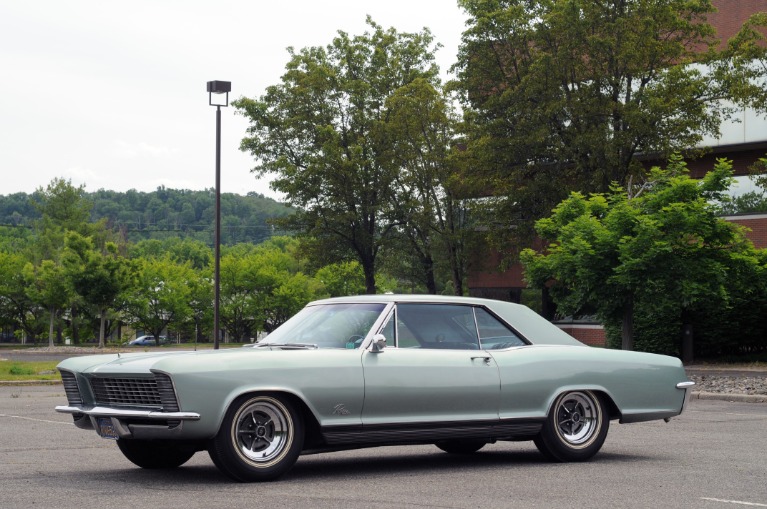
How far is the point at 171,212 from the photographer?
184m

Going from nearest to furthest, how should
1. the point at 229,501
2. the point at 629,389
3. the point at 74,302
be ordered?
the point at 229,501 < the point at 629,389 < the point at 74,302

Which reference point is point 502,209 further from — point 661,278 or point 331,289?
point 331,289

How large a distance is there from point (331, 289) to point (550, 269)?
57534mm

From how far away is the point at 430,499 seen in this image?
7418 millimetres

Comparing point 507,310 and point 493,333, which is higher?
point 507,310

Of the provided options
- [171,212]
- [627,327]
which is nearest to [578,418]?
[627,327]

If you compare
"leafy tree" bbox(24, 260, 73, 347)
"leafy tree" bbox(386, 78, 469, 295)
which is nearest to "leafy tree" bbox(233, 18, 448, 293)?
"leafy tree" bbox(386, 78, 469, 295)

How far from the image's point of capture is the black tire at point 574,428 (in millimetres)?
9562

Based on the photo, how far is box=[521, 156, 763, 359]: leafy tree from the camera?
25.0 metres

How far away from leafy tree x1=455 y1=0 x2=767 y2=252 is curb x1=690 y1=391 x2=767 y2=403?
48.1 ft

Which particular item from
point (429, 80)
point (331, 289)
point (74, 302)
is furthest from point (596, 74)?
point (331, 289)

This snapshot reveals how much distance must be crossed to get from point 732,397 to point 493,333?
1205cm

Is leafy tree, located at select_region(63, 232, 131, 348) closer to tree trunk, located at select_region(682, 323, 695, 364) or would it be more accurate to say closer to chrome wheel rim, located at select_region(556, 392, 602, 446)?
tree trunk, located at select_region(682, 323, 695, 364)

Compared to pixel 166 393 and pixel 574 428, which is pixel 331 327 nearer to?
pixel 166 393
